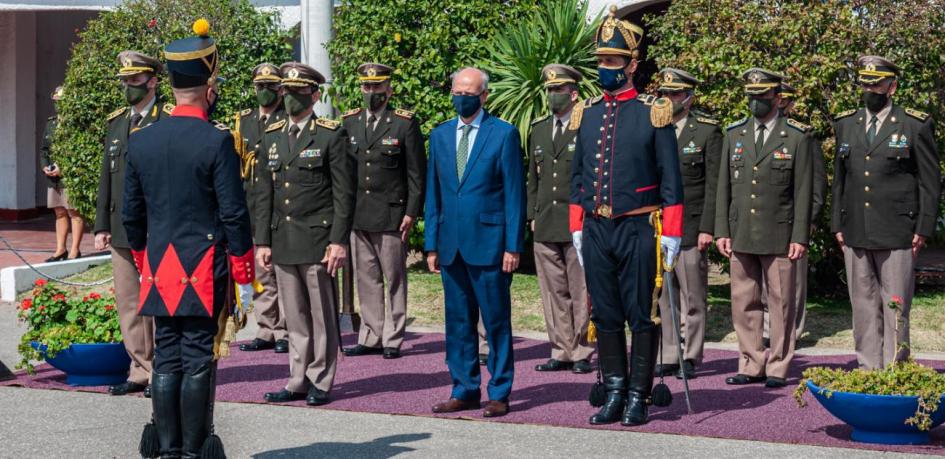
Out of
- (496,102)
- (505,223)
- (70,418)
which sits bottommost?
(70,418)

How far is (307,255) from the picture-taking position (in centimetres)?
865

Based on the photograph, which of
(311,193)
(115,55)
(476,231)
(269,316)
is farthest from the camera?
(115,55)

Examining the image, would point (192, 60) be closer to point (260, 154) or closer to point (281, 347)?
point (260, 154)

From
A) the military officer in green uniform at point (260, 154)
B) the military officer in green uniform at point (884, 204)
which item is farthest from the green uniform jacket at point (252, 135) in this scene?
the military officer in green uniform at point (884, 204)

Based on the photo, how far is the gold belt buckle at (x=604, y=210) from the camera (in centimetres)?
786

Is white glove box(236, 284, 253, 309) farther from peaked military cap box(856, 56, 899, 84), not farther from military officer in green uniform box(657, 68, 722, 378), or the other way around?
peaked military cap box(856, 56, 899, 84)

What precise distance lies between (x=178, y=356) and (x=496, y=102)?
24.2 feet

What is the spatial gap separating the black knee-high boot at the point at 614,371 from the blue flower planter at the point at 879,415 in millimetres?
1082

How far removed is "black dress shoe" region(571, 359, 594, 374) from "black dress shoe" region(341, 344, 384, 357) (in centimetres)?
168

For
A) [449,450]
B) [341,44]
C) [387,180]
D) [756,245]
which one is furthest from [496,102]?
[449,450]

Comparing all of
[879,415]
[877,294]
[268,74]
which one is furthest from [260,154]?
[879,415]

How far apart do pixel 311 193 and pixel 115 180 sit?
1292 millimetres

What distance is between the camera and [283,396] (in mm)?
8625

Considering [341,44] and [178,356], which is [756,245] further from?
[341,44]
